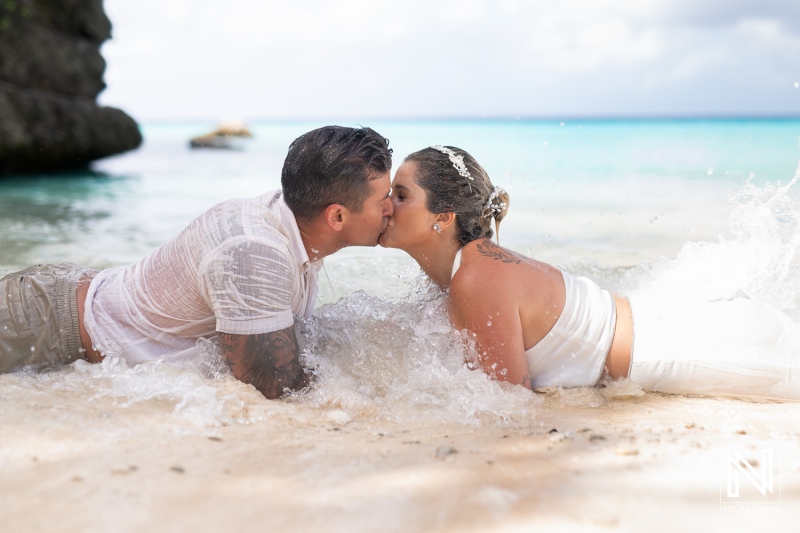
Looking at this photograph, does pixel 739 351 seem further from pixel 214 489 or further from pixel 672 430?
pixel 214 489

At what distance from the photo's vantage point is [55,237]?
30.0 feet

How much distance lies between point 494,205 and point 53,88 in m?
15.3

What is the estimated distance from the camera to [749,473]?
8.00ft

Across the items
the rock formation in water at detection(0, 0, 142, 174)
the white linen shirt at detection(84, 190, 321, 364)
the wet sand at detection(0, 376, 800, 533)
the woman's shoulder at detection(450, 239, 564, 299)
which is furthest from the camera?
the rock formation in water at detection(0, 0, 142, 174)

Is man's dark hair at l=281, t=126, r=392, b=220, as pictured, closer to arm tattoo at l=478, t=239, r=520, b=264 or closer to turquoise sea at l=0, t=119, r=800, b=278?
arm tattoo at l=478, t=239, r=520, b=264

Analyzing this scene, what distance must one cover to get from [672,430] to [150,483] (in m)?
2.15

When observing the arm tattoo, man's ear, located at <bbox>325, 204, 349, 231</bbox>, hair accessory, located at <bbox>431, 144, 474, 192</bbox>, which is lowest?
the arm tattoo

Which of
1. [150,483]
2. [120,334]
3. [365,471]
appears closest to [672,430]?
[365,471]

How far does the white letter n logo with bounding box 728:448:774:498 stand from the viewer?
7.64ft

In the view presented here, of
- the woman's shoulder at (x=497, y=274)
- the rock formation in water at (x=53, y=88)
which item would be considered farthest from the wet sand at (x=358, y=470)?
the rock formation in water at (x=53, y=88)

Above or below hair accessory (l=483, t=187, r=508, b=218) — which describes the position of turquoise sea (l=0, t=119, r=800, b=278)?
below

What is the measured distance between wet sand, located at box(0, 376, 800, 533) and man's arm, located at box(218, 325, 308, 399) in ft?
0.39

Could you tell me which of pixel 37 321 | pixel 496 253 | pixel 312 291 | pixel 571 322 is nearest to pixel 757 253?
pixel 571 322

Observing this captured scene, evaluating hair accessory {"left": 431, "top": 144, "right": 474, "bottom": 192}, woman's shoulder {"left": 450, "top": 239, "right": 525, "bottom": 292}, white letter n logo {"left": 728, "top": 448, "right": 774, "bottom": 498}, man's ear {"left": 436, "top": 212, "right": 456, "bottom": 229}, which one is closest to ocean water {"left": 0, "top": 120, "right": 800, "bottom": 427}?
woman's shoulder {"left": 450, "top": 239, "right": 525, "bottom": 292}
